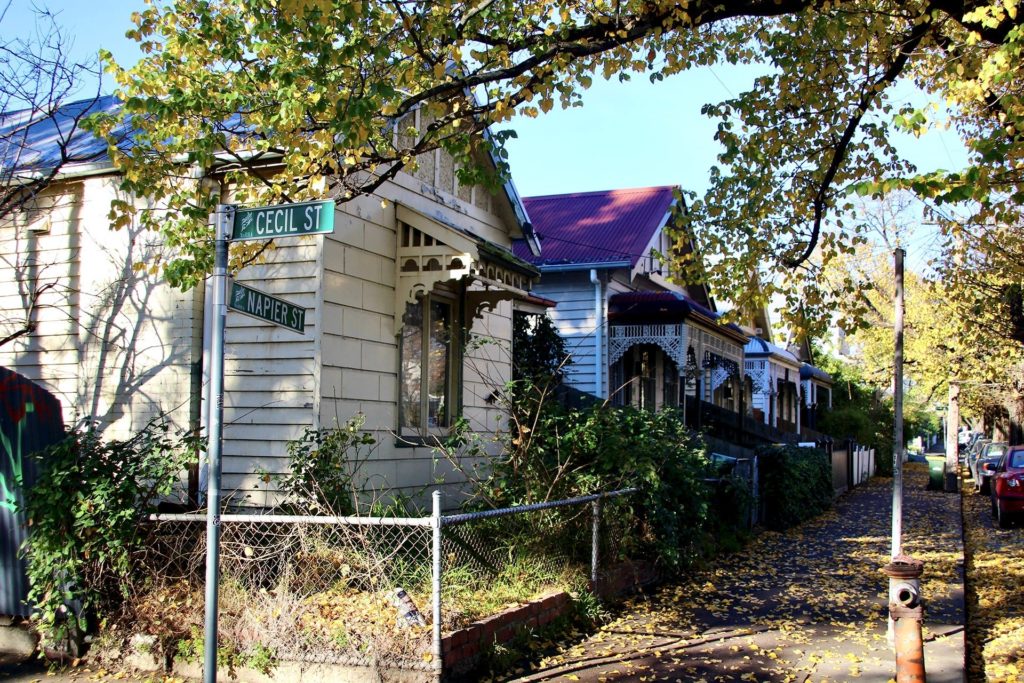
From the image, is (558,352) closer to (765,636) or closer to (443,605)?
(765,636)

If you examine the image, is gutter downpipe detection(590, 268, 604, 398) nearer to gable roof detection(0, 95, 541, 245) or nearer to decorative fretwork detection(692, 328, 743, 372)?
decorative fretwork detection(692, 328, 743, 372)

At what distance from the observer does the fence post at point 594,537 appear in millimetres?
9297

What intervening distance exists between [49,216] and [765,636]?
8.93 m

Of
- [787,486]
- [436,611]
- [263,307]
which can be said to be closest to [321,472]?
[436,611]

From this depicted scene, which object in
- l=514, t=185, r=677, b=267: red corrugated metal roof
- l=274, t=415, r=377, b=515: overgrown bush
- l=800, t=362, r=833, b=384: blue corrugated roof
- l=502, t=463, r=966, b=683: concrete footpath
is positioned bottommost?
l=502, t=463, r=966, b=683: concrete footpath

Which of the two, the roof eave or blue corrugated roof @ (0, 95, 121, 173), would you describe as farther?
the roof eave

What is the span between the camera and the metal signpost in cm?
477

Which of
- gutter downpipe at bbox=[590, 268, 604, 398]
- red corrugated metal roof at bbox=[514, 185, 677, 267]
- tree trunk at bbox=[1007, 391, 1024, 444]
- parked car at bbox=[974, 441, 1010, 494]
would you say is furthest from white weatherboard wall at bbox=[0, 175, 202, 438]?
tree trunk at bbox=[1007, 391, 1024, 444]

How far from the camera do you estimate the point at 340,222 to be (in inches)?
396

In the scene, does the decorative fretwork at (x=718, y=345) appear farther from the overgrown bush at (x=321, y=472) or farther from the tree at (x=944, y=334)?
the overgrown bush at (x=321, y=472)

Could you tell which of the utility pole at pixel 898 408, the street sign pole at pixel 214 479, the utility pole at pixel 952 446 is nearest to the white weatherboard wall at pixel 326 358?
the street sign pole at pixel 214 479

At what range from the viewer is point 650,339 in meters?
19.8

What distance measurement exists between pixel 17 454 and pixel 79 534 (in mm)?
992

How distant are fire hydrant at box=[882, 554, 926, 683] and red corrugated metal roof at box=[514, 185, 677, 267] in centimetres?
1230
